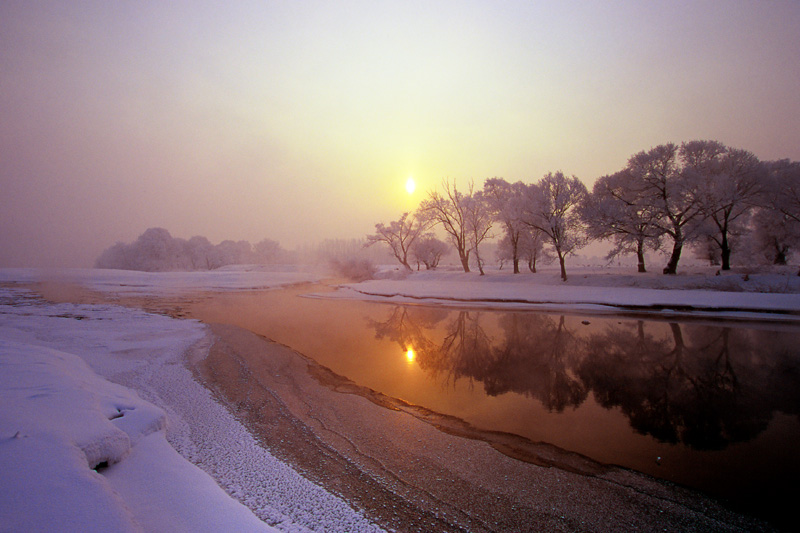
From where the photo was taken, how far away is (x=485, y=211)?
39.4 m

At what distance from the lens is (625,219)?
27.1m

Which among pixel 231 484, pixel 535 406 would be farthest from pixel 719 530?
pixel 231 484

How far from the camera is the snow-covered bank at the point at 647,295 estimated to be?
16.0 metres

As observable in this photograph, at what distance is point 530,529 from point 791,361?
35.5ft

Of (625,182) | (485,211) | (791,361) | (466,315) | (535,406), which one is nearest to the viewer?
(535,406)

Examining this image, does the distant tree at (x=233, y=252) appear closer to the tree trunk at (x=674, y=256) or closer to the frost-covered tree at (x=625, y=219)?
the frost-covered tree at (x=625, y=219)

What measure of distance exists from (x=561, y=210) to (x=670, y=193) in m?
7.76

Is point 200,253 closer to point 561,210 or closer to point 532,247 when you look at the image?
point 532,247

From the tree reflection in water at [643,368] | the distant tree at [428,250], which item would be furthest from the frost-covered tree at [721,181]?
the distant tree at [428,250]

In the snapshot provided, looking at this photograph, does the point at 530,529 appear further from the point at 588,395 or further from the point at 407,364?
the point at 407,364

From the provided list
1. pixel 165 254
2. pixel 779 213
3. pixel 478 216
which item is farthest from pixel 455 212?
pixel 165 254

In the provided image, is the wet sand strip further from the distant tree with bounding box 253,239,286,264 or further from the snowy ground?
the distant tree with bounding box 253,239,286,264

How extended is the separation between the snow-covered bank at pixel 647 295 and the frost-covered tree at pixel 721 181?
5.47 metres

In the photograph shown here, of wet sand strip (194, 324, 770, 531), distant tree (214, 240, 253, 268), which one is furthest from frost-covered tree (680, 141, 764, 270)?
distant tree (214, 240, 253, 268)
